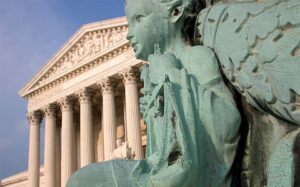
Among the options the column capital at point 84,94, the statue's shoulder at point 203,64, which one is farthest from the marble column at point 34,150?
the statue's shoulder at point 203,64

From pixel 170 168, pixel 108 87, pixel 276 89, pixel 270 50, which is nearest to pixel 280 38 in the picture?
pixel 270 50

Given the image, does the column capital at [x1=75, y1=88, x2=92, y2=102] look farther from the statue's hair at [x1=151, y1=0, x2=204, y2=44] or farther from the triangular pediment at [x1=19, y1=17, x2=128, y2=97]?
the statue's hair at [x1=151, y1=0, x2=204, y2=44]

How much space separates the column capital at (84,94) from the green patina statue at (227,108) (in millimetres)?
27976

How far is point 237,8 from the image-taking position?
7.77 ft

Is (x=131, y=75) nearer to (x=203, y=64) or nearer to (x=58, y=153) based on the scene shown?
(x=58, y=153)

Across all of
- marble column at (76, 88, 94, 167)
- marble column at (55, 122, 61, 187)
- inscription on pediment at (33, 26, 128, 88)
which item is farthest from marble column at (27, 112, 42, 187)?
marble column at (76, 88, 94, 167)

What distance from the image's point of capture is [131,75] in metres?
27.5

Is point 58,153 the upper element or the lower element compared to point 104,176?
upper

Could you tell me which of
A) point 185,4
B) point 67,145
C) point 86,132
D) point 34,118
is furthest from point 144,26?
point 34,118

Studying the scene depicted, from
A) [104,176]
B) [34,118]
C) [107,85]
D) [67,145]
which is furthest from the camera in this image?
[34,118]

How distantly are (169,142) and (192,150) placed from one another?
11 cm

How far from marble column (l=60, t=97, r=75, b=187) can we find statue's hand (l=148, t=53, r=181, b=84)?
89.5 ft

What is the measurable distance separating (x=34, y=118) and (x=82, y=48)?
6.76 meters

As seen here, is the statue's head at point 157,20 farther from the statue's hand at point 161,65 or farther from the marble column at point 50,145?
the marble column at point 50,145
